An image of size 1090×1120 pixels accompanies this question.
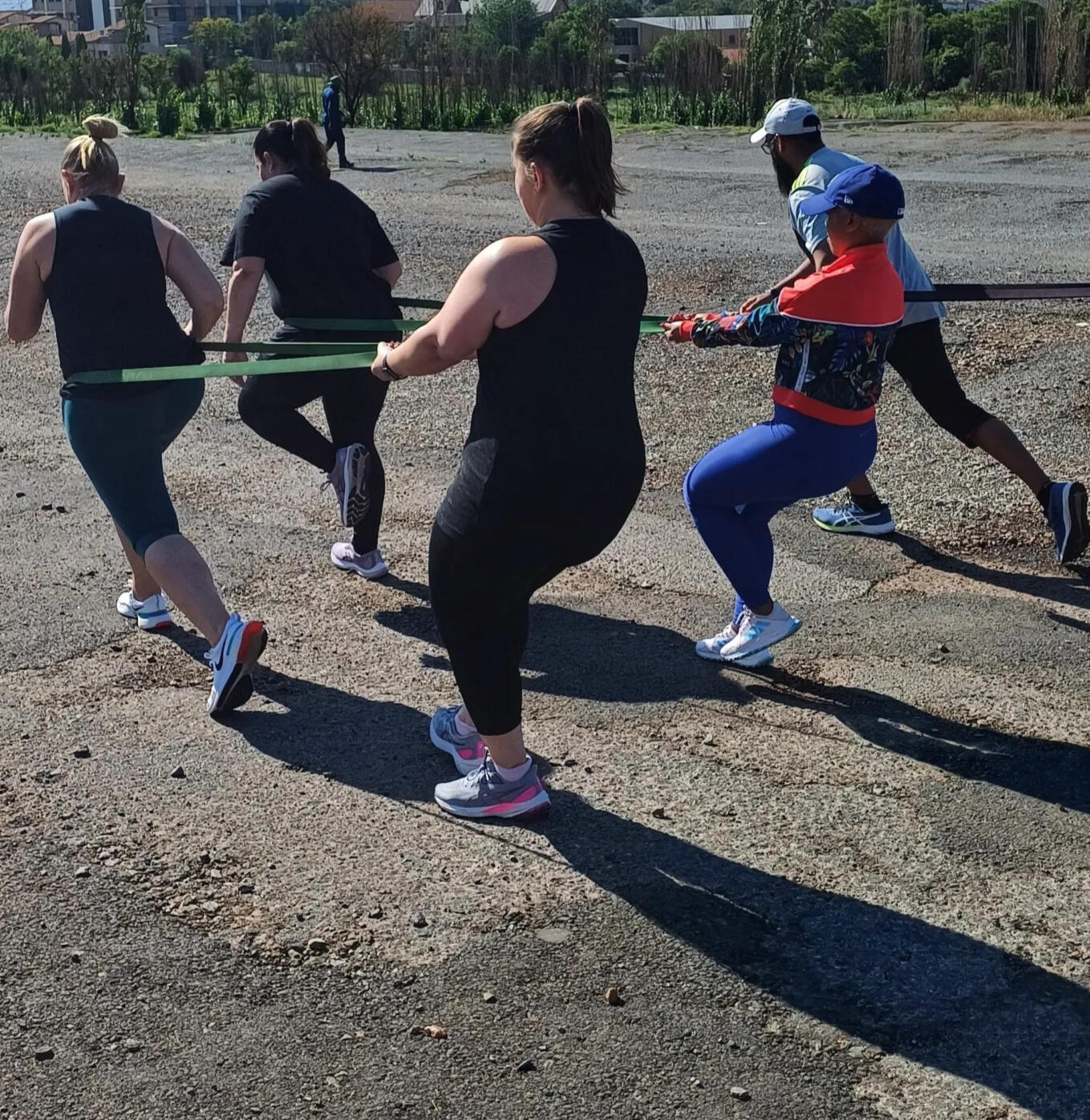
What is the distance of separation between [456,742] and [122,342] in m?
1.83

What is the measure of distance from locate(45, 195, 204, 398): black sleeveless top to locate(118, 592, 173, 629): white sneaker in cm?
104

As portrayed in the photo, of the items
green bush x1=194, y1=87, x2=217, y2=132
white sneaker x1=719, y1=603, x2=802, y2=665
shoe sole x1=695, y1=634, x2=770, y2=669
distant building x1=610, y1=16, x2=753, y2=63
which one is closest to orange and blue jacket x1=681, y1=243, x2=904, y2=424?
white sneaker x1=719, y1=603, x2=802, y2=665

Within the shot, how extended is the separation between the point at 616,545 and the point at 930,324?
169 centimetres

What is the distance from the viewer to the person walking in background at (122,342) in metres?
4.91

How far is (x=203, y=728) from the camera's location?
193 inches

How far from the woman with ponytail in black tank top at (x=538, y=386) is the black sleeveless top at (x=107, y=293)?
1423mm

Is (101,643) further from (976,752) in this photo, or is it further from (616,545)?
(976,752)

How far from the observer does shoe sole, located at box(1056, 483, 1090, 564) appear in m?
6.09

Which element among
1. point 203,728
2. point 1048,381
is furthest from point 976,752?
point 1048,381

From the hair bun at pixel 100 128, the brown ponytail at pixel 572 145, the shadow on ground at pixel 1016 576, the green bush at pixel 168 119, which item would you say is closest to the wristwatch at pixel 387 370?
the brown ponytail at pixel 572 145

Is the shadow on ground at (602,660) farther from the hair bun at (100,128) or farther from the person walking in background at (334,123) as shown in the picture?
the person walking in background at (334,123)

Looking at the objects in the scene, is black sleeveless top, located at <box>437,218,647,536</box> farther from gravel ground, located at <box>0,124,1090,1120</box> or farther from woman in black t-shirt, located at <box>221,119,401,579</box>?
woman in black t-shirt, located at <box>221,119,401,579</box>

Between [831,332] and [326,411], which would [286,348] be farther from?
[831,332]

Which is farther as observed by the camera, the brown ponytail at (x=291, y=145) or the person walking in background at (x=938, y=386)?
the brown ponytail at (x=291, y=145)
